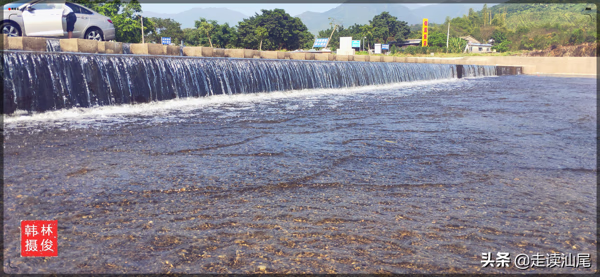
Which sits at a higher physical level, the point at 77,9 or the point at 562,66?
the point at 77,9

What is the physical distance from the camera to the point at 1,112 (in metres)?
7.28

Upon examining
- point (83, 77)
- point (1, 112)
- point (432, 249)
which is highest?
point (83, 77)

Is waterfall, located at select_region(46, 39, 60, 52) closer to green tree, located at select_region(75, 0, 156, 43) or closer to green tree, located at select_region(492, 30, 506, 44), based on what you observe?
green tree, located at select_region(75, 0, 156, 43)

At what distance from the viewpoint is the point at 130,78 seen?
934 cm

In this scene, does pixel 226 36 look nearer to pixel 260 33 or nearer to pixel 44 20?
pixel 260 33

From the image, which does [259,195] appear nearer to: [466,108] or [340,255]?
[340,255]

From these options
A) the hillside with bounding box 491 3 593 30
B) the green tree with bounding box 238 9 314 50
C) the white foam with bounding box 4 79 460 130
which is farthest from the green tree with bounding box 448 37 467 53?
the hillside with bounding box 491 3 593 30

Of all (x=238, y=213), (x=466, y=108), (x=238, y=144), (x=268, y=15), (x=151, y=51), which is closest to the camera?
(x=238, y=213)

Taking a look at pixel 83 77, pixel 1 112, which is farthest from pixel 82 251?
pixel 83 77

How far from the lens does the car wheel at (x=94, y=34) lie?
11.6 meters

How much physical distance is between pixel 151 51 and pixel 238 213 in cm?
1198

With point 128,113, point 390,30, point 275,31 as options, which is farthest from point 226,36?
point 128,113

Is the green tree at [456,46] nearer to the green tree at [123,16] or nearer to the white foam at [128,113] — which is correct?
the green tree at [123,16]

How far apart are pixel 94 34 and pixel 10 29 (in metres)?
2.12
